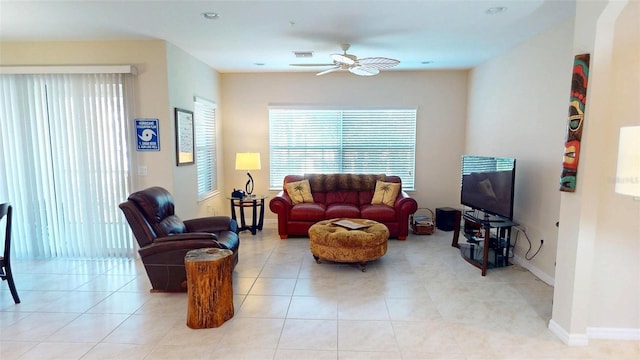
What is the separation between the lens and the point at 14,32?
368 cm

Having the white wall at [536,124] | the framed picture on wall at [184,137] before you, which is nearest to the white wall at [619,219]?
the white wall at [536,124]

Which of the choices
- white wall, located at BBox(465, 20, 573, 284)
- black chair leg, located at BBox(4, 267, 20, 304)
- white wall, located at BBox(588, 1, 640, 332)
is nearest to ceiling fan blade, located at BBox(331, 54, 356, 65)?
white wall, located at BBox(465, 20, 573, 284)

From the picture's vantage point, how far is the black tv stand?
3721mm

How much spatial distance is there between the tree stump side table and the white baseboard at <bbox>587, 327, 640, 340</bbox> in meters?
2.88

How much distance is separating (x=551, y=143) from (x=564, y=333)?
1.90m

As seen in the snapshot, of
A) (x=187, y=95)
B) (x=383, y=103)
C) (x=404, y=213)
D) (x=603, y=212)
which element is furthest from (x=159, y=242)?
(x=383, y=103)

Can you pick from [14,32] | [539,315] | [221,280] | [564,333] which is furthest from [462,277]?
[14,32]

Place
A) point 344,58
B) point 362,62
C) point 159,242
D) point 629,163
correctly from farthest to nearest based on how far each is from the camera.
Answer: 1. point 362,62
2. point 344,58
3. point 159,242
4. point 629,163

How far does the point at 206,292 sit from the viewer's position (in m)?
2.68

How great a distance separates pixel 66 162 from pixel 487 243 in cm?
515

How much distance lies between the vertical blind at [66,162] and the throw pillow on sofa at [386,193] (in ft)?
11.9

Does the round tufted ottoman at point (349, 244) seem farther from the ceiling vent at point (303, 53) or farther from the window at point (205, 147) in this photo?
the ceiling vent at point (303, 53)

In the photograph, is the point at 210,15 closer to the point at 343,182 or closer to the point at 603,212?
the point at 343,182

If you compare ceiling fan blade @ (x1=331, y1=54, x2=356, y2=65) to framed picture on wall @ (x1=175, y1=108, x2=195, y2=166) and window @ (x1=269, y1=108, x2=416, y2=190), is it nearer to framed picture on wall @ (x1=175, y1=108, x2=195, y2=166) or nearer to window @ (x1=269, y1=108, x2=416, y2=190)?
framed picture on wall @ (x1=175, y1=108, x2=195, y2=166)
